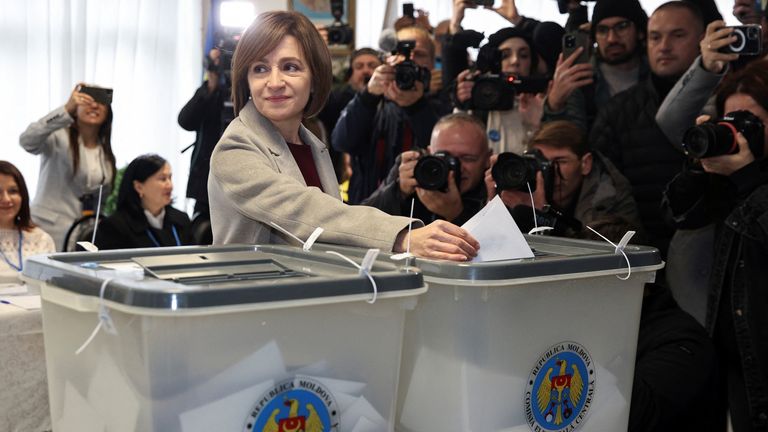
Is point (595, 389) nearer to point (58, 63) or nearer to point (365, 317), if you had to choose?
point (365, 317)

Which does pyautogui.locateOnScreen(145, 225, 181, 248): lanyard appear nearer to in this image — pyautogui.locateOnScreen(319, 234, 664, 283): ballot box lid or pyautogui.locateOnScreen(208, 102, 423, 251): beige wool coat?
pyautogui.locateOnScreen(208, 102, 423, 251): beige wool coat

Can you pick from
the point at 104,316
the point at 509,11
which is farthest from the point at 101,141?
the point at 104,316

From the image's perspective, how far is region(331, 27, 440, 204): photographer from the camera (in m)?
3.04

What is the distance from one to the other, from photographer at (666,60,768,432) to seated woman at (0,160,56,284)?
209 cm

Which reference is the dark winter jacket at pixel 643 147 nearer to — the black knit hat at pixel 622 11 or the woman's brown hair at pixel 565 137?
the woman's brown hair at pixel 565 137

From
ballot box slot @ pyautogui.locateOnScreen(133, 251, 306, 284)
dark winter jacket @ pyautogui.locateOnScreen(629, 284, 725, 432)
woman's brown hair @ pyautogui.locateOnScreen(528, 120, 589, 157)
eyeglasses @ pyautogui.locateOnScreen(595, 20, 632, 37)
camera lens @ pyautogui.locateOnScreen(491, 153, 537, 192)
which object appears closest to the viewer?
ballot box slot @ pyautogui.locateOnScreen(133, 251, 306, 284)

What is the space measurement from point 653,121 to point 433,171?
685mm

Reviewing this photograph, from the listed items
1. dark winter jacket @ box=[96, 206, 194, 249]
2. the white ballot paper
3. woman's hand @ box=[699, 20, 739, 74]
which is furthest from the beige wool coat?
dark winter jacket @ box=[96, 206, 194, 249]

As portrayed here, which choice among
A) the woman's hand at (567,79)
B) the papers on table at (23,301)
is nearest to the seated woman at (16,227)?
the papers on table at (23,301)

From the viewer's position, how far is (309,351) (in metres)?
0.89

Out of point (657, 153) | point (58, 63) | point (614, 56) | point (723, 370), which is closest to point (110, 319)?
point (723, 370)

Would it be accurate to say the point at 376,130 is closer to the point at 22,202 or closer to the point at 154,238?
the point at 154,238

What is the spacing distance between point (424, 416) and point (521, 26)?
2.13m

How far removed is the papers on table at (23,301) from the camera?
1854 mm
